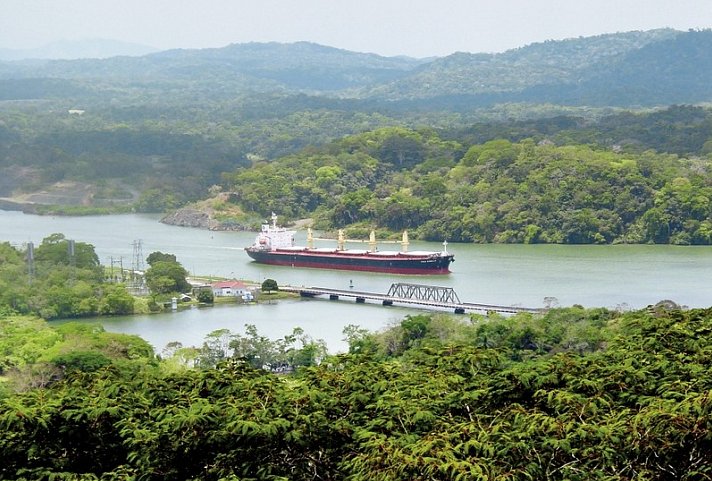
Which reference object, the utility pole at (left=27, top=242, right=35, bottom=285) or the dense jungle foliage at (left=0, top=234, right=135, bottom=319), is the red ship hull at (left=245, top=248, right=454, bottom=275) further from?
the utility pole at (left=27, top=242, right=35, bottom=285)

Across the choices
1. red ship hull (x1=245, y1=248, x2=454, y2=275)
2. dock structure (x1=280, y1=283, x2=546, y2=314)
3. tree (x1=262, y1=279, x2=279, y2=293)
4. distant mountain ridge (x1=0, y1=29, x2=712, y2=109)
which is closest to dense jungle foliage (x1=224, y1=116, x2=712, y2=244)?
red ship hull (x1=245, y1=248, x2=454, y2=275)

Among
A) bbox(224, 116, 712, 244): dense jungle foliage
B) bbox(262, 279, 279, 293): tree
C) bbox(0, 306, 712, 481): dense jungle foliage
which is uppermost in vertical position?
bbox(224, 116, 712, 244): dense jungle foliage

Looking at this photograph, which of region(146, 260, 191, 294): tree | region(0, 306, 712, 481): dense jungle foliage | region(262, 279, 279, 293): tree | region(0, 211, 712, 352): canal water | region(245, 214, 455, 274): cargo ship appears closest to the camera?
region(0, 306, 712, 481): dense jungle foliage

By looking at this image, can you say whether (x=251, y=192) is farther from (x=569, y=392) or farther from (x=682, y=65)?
(x=682, y=65)

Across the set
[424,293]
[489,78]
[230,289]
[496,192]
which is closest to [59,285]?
[230,289]

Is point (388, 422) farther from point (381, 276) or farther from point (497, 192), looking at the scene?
point (497, 192)
